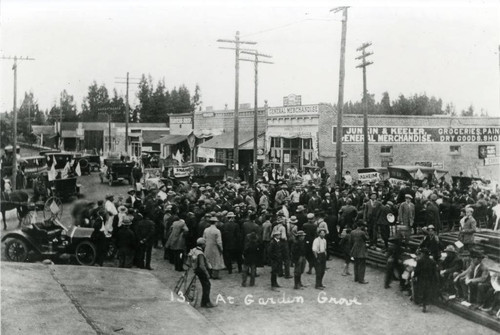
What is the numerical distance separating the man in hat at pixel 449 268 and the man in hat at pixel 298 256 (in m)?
3.21

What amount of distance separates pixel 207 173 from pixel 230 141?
33.2 feet

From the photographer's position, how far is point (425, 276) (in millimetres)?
11016

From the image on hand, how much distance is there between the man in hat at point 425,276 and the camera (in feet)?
35.9

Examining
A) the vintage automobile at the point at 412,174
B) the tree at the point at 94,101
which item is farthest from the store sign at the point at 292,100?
the tree at the point at 94,101

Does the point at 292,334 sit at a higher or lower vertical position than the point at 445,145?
lower

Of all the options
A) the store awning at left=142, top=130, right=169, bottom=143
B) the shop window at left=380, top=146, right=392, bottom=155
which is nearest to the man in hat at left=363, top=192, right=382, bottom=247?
the shop window at left=380, top=146, right=392, bottom=155

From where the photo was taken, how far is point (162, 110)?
88.2 metres

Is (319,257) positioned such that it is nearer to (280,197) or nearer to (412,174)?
(280,197)

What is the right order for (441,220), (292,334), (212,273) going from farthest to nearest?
(441,220) → (212,273) → (292,334)

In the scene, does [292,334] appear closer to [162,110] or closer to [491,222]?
[491,222]

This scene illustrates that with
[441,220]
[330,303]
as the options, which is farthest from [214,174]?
[330,303]

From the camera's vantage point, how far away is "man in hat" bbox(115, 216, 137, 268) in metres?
12.9

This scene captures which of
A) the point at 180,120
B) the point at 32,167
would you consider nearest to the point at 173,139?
the point at 180,120

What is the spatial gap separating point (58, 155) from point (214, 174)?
33.7 ft
